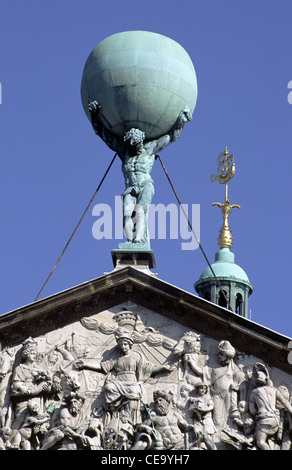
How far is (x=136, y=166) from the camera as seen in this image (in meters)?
32.7

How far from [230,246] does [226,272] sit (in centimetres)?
163

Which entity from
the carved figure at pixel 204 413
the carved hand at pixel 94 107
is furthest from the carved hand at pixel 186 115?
the carved figure at pixel 204 413

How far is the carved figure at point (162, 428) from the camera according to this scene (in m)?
29.5

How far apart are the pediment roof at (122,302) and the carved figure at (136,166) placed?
1009 mm

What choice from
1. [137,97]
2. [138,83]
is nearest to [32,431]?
[137,97]

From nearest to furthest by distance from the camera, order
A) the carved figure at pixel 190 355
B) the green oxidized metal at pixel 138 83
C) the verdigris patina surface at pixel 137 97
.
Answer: the carved figure at pixel 190 355 → the verdigris patina surface at pixel 137 97 → the green oxidized metal at pixel 138 83

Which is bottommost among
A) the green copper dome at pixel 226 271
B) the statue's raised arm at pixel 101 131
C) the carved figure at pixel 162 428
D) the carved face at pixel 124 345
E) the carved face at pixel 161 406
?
the carved figure at pixel 162 428

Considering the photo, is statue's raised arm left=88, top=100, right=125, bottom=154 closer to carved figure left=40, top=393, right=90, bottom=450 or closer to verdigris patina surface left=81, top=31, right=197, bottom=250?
verdigris patina surface left=81, top=31, right=197, bottom=250

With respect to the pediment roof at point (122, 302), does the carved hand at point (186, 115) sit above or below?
above

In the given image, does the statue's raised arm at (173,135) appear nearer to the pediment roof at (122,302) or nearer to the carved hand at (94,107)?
the carved hand at (94,107)

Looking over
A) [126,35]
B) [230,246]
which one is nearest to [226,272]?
[230,246]

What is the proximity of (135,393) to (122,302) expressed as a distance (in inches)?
74.1

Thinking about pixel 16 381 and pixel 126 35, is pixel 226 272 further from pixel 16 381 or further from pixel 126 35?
pixel 16 381

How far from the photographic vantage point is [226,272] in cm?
4153
